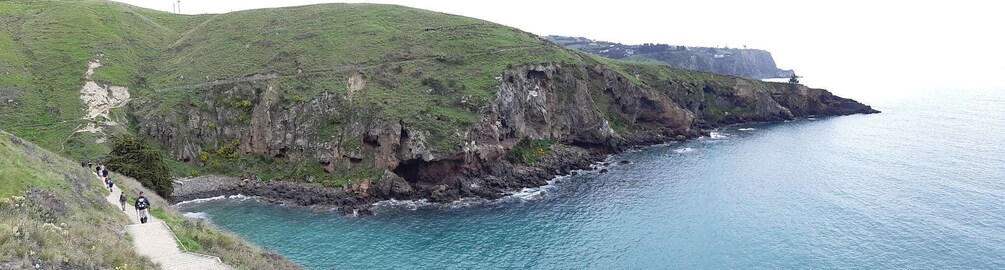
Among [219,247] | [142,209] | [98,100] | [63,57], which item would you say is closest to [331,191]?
[142,209]

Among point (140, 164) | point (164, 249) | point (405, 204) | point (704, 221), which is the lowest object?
point (405, 204)

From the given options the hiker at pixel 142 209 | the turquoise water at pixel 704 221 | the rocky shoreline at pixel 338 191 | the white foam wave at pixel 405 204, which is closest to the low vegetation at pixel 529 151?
the rocky shoreline at pixel 338 191

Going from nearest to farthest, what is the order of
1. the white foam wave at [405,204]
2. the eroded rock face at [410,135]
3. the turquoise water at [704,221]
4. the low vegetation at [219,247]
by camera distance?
the low vegetation at [219,247] → the turquoise water at [704,221] → the white foam wave at [405,204] → the eroded rock face at [410,135]

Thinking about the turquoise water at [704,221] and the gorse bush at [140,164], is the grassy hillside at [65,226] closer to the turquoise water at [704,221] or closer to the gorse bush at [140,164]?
the turquoise water at [704,221]

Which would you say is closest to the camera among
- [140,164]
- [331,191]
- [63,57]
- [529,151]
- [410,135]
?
[140,164]

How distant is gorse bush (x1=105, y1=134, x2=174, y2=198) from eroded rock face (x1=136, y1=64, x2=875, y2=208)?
12.7 meters

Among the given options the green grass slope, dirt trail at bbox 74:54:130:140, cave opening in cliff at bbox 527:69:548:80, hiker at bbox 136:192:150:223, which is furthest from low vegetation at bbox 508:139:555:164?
dirt trail at bbox 74:54:130:140

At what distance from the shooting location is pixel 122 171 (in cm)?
5278

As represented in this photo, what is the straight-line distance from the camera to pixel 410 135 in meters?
70.7

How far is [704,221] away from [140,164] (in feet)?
186

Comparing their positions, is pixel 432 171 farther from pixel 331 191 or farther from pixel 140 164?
pixel 140 164

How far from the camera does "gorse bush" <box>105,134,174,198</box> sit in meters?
53.4

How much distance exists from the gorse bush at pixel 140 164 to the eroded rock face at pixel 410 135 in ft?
41.7

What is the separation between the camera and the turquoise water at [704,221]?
47.0 metres
